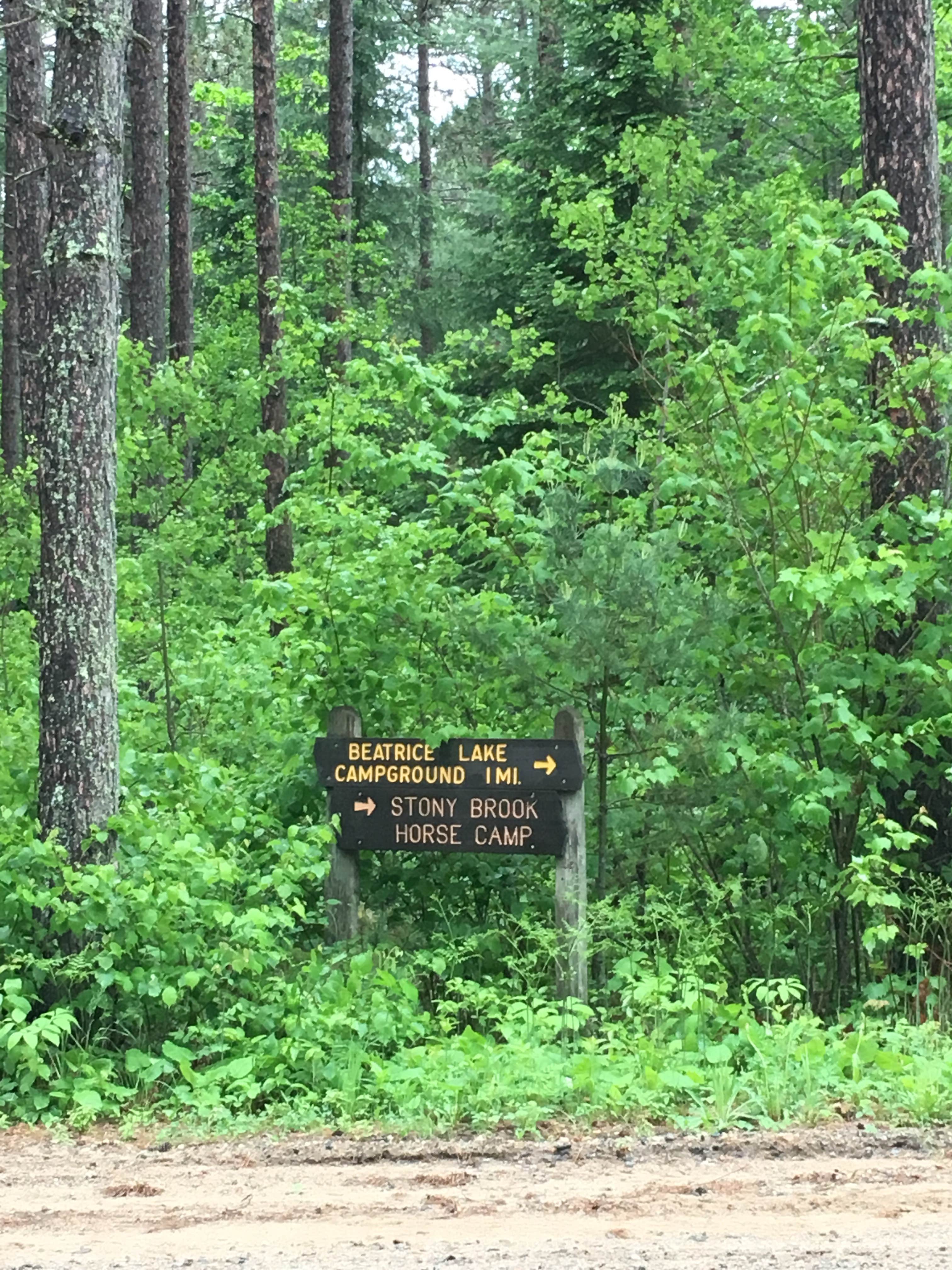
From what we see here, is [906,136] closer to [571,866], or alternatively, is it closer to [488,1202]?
[571,866]

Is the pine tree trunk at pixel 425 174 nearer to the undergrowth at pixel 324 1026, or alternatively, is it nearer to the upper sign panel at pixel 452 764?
the upper sign panel at pixel 452 764

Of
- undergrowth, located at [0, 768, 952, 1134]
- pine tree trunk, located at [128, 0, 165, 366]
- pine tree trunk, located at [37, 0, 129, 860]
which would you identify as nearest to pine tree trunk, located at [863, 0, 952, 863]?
undergrowth, located at [0, 768, 952, 1134]

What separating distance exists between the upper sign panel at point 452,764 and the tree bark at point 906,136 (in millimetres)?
2816

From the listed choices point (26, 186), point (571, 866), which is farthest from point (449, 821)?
point (26, 186)

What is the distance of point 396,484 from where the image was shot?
7.60m

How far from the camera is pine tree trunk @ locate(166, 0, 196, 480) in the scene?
20.7 m

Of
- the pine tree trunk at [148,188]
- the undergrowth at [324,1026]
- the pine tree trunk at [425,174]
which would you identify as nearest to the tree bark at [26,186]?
the pine tree trunk at [148,188]

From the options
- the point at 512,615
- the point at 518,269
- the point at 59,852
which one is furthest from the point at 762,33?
the point at 59,852

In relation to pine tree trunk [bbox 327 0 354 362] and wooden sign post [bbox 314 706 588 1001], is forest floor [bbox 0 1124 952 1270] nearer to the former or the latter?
wooden sign post [bbox 314 706 588 1001]

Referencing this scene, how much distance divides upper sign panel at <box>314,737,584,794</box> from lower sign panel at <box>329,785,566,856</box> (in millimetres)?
58

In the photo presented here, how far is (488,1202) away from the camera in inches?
169

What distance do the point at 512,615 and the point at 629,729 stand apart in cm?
97

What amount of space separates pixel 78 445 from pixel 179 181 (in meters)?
16.2

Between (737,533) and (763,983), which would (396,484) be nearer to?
(737,533)
